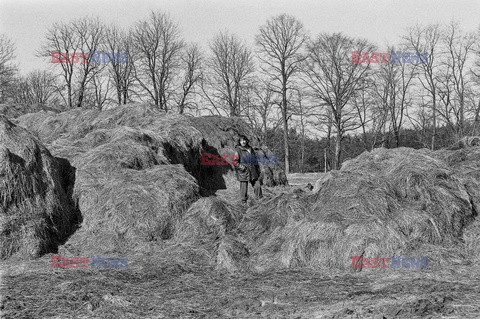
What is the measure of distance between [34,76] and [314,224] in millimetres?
45413

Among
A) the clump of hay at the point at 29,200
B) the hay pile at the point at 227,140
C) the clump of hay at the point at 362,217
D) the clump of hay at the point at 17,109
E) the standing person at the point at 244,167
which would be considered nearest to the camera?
the clump of hay at the point at 362,217

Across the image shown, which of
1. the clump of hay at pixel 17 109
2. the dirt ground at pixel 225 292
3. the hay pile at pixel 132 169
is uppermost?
the clump of hay at pixel 17 109

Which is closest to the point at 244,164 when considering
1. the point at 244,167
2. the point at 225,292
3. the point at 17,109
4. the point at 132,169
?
the point at 244,167

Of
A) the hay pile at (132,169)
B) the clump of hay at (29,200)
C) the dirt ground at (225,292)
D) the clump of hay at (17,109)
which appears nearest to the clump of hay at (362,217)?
the dirt ground at (225,292)

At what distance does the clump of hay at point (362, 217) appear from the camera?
18.2 ft

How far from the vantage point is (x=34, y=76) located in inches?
1719

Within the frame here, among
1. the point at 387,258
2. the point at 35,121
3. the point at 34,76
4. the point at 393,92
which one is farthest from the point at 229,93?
the point at 387,258

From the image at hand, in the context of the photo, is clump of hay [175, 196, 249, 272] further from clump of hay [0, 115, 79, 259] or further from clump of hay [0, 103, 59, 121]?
clump of hay [0, 103, 59, 121]

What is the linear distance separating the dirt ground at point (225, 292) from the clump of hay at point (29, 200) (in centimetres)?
35

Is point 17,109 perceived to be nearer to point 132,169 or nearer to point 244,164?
point 132,169

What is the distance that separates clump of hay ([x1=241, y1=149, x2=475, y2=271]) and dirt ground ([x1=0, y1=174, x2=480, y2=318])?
41 centimetres

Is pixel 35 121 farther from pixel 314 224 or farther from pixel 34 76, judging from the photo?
pixel 34 76

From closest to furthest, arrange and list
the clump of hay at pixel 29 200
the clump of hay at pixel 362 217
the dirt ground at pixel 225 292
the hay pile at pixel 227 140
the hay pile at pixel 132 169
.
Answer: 1. the dirt ground at pixel 225 292
2. the clump of hay at pixel 362 217
3. the clump of hay at pixel 29 200
4. the hay pile at pixel 132 169
5. the hay pile at pixel 227 140

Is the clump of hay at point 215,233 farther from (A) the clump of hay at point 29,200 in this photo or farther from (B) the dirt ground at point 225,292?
(A) the clump of hay at point 29,200
